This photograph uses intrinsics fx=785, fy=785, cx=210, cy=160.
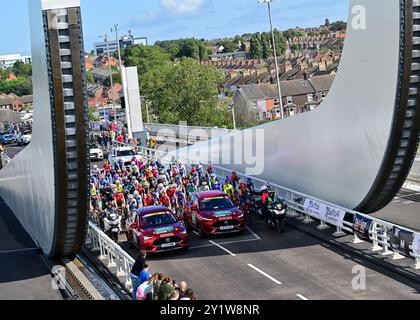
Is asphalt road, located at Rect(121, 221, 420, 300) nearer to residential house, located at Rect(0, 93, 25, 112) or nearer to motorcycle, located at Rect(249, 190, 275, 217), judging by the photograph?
motorcycle, located at Rect(249, 190, 275, 217)

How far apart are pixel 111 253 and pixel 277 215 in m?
5.71

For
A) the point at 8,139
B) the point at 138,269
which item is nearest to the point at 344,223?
the point at 138,269

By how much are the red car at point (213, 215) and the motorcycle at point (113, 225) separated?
2533 mm

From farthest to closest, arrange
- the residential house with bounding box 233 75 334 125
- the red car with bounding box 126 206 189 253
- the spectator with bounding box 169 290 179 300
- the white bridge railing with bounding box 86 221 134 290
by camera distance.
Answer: the residential house with bounding box 233 75 334 125 → the red car with bounding box 126 206 189 253 → the white bridge railing with bounding box 86 221 134 290 → the spectator with bounding box 169 290 179 300

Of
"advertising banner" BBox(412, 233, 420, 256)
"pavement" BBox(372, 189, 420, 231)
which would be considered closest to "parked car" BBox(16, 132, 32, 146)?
"pavement" BBox(372, 189, 420, 231)

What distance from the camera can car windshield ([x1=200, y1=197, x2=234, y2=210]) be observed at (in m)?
25.2

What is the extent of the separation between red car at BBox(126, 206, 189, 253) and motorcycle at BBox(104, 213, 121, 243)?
66 centimetres

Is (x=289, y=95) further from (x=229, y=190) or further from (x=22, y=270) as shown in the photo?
(x=22, y=270)

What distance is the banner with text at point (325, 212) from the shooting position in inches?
923

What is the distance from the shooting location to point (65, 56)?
17062 mm

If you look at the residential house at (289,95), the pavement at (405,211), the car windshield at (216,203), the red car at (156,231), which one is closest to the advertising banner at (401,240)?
the pavement at (405,211)

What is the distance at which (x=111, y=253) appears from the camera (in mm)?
21625
